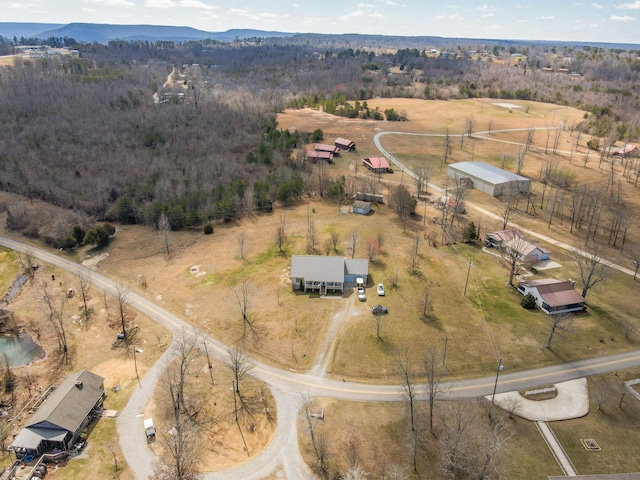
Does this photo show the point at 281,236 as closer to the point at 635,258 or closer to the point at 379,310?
the point at 379,310

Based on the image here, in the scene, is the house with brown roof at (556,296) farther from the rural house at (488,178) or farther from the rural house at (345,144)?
the rural house at (345,144)

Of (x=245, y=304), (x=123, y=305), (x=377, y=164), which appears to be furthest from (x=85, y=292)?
(x=377, y=164)

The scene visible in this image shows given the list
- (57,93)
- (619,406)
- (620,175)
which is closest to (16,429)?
(619,406)

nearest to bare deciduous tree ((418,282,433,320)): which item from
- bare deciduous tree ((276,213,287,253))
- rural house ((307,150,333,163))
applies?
bare deciduous tree ((276,213,287,253))

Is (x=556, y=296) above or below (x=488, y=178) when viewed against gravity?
below

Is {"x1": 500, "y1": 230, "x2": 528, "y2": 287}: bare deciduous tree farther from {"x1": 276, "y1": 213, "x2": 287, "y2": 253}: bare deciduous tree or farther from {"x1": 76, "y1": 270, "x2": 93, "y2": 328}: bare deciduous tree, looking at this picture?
{"x1": 76, "y1": 270, "x2": 93, "y2": 328}: bare deciduous tree

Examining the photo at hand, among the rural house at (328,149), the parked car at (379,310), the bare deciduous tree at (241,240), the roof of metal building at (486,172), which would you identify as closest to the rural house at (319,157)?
the rural house at (328,149)
